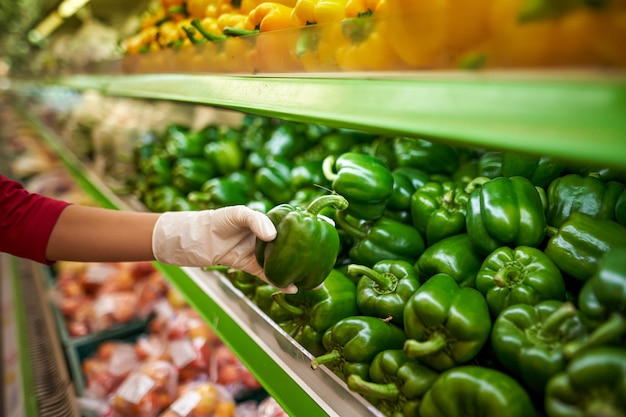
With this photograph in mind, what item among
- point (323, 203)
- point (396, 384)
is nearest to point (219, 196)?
point (323, 203)

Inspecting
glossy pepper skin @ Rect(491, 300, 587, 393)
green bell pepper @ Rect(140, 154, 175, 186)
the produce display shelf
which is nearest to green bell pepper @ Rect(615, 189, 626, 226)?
glossy pepper skin @ Rect(491, 300, 587, 393)

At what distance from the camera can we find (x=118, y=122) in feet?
11.3

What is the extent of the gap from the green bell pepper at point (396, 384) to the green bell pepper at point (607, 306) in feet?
0.95

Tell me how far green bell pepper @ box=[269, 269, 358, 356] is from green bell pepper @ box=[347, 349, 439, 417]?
0.22 metres

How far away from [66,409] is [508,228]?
5.25 feet

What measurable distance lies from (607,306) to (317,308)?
0.66 meters

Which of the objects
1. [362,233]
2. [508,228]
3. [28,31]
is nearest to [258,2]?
[362,233]

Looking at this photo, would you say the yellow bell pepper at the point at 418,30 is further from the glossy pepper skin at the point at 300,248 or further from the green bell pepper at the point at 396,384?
the green bell pepper at the point at 396,384

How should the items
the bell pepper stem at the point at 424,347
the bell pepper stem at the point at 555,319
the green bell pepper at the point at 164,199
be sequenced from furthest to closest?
the green bell pepper at the point at 164,199, the bell pepper stem at the point at 424,347, the bell pepper stem at the point at 555,319

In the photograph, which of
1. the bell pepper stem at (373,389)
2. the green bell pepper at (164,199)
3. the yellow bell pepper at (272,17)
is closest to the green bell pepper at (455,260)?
the bell pepper stem at (373,389)

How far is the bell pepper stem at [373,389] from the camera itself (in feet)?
3.00

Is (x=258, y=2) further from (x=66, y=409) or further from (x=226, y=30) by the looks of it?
(x=66, y=409)

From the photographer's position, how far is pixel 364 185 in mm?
1346

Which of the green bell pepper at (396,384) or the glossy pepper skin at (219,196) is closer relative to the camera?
the green bell pepper at (396,384)
